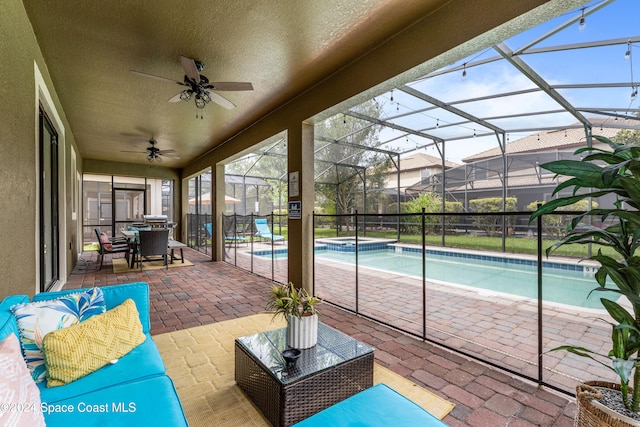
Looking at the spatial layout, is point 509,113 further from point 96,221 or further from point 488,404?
point 96,221

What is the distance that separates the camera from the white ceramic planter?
196cm

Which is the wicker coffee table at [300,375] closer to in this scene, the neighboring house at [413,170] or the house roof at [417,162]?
the neighboring house at [413,170]

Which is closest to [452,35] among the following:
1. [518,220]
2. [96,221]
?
[518,220]

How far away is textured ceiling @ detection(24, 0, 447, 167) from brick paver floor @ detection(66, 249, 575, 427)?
2.93 meters

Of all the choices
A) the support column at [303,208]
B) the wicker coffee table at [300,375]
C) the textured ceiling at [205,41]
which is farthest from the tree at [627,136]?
the wicker coffee table at [300,375]

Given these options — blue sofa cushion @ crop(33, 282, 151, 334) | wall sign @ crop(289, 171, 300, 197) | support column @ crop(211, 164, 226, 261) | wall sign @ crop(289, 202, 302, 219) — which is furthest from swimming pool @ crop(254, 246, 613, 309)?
blue sofa cushion @ crop(33, 282, 151, 334)

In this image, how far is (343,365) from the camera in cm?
181

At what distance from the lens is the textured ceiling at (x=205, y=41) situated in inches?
99.3

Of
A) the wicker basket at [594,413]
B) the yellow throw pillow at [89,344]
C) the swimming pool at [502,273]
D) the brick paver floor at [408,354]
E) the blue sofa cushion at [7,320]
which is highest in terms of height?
the blue sofa cushion at [7,320]

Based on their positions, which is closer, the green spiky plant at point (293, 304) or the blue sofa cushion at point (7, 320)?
the blue sofa cushion at point (7, 320)

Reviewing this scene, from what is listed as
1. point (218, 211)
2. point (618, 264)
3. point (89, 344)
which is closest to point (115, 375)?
point (89, 344)

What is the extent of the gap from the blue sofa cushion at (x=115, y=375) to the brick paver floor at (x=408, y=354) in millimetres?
1613

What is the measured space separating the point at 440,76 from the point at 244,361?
475 cm

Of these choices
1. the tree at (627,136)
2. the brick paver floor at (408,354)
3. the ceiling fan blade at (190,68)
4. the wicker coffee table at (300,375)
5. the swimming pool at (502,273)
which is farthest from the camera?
the tree at (627,136)
